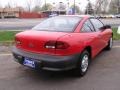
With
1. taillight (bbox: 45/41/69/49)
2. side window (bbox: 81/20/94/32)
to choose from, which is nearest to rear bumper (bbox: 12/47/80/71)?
taillight (bbox: 45/41/69/49)

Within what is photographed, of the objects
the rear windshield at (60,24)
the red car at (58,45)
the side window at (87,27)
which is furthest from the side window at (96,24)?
the rear windshield at (60,24)

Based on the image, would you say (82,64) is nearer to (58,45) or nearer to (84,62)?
(84,62)

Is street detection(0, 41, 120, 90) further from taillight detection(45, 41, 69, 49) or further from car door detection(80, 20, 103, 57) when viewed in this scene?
taillight detection(45, 41, 69, 49)

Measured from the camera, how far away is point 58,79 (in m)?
5.78

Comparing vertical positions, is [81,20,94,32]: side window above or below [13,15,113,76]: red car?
above

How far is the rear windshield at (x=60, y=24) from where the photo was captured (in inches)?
242

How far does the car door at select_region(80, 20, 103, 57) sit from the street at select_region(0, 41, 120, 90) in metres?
0.53

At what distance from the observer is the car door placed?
6297mm

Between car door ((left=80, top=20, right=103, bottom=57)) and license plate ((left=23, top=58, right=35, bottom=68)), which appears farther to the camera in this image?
car door ((left=80, top=20, right=103, bottom=57))

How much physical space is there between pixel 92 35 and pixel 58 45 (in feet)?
4.81

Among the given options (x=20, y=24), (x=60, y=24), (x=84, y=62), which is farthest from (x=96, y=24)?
(x=20, y=24)

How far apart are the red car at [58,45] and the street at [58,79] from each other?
326 mm

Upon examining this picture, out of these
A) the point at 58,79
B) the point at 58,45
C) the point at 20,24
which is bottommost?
the point at 20,24

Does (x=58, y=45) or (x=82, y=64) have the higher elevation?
(x=58, y=45)
